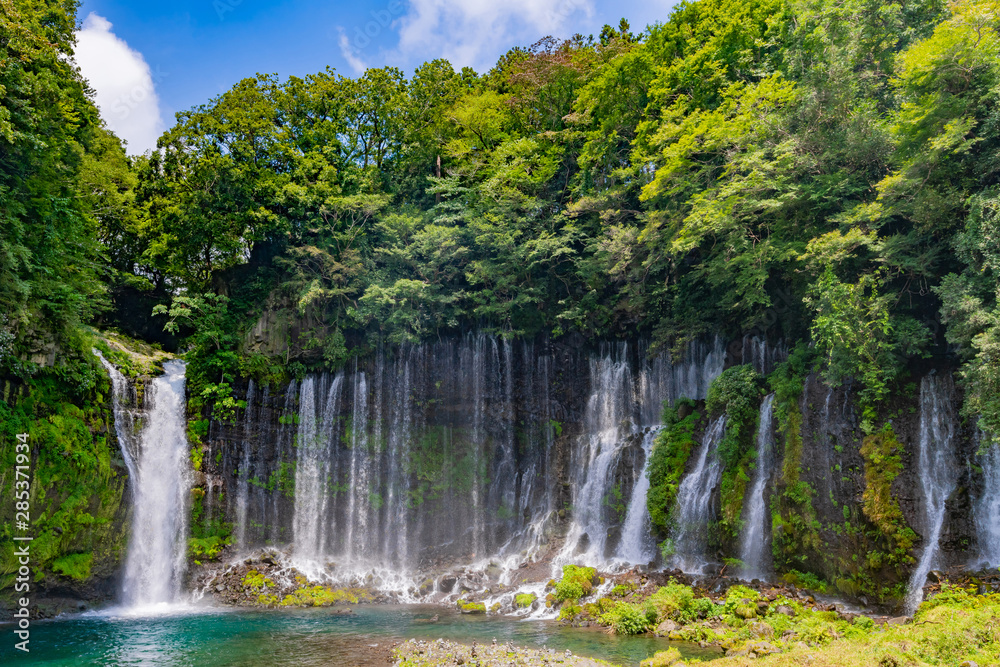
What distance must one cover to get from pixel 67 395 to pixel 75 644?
8654 mm

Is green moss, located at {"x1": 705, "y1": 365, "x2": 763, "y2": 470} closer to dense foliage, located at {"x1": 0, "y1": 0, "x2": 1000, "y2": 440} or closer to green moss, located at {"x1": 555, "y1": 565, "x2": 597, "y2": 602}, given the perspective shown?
dense foliage, located at {"x1": 0, "y1": 0, "x2": 1000, "y2": 440}

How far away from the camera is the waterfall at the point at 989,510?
13453 millimetres

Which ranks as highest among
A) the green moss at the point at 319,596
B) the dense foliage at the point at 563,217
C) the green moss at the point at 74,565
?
the dense foliage at the point at 563,217

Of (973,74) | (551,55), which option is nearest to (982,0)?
→ (973,74)

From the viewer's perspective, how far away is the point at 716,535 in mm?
18750

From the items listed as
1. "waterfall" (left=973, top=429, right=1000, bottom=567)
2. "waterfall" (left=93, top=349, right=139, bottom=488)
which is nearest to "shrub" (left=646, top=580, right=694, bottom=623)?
"waterfall" (left=973, top=429, right=1000, bottom=567)

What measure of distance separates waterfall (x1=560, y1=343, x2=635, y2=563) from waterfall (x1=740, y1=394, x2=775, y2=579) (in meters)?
5.35

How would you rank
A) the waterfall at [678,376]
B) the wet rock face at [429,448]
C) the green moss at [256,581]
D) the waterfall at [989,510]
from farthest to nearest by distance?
the wet rock face at [429,448], the waterfall at [678,376], the green moss at [256,581], the waterfall at [989,510]

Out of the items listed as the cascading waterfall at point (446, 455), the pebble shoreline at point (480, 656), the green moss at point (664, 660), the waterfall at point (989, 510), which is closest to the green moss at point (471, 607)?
the cascading waterfall at point (446, 455)

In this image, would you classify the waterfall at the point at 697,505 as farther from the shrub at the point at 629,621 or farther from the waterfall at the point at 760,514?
the shrub at the point at 629,621

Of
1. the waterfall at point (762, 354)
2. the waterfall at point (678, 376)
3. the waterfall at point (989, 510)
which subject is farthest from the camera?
the waterfall at point (678, 376)

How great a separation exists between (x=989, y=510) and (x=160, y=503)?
24.8 meters

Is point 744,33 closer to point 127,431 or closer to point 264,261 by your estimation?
point 264,261

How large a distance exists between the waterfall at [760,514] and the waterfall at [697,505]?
4.26 ft
